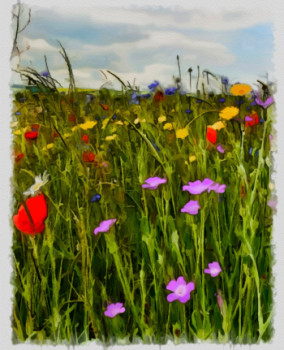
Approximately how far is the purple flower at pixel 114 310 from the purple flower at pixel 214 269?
0.62ft

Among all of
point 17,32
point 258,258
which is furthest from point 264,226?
point 17,32

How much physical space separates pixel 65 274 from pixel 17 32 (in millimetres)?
670

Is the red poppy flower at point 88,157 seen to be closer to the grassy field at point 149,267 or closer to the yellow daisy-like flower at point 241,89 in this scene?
the grassy field at point 149,267

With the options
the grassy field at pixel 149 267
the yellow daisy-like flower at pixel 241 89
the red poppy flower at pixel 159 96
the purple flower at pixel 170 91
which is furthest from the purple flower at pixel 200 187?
the purple flower at pixel 170 91

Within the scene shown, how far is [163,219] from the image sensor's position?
1.12 metres

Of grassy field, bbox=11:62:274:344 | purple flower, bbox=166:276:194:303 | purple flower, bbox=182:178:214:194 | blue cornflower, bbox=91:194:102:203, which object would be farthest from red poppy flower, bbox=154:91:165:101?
purple flower, bbox=166:276:194:303

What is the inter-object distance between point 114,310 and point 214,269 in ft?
0.74

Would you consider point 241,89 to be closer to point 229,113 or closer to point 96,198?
point 229,113

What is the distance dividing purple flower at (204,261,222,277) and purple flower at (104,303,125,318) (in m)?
0.19

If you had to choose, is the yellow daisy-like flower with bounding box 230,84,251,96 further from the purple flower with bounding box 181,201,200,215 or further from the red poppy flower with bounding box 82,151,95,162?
the purple flower with bounding box 181,201,200,215

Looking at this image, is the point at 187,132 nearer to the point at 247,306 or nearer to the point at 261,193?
the point at 261,193

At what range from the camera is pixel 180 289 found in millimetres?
998

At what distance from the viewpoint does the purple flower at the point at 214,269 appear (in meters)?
1.01

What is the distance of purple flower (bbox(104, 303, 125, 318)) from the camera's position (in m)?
0.99
